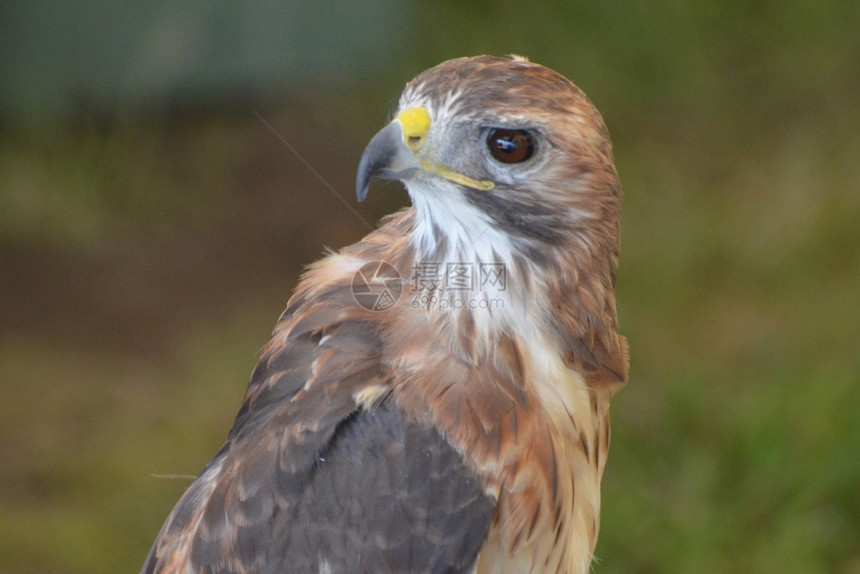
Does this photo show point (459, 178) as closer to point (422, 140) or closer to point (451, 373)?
point (422, 140)

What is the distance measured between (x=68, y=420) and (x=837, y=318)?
4115 mm

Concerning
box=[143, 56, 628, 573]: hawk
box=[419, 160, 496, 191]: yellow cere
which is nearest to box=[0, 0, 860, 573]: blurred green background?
box=[143, 56, 628, 573]: hawk

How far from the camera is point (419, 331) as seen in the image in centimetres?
268

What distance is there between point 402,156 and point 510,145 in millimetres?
247

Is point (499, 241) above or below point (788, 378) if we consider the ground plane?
above

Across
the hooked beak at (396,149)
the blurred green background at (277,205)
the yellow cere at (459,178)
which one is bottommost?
the blurred green background at (277,205)

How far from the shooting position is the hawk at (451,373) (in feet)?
8.27

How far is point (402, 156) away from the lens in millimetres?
2535

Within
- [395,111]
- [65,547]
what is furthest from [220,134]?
[395,111]

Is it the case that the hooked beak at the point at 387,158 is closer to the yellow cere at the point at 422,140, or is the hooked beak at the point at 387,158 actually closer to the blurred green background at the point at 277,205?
the yellow cere at the point at 422,140

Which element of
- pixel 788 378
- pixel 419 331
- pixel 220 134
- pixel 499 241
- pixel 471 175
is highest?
pixel 471 175

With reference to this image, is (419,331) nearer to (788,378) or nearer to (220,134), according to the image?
(788,378)

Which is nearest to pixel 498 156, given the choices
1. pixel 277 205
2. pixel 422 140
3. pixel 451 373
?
pixel 422 140

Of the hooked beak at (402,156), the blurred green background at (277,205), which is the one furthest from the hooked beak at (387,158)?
the blurred green background at (277,205)
